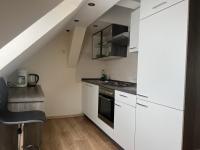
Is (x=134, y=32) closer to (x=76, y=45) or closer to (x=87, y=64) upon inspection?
(x=76, y=45)

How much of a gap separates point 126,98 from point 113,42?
4.88 ft

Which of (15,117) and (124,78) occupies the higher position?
(124,78)

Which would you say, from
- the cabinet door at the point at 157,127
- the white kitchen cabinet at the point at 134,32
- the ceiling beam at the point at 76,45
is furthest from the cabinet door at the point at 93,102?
the cabinet door at the point at 157,127

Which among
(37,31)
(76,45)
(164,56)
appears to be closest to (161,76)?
(164,56)

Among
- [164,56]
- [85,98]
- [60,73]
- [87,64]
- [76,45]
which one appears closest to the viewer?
[164,56]

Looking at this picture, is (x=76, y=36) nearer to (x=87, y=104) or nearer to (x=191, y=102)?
(x=87, y=104)

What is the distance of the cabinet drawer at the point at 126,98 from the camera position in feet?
7.12

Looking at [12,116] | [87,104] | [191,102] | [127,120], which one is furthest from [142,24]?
[87,104]

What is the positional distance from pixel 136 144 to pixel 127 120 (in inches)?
12.8

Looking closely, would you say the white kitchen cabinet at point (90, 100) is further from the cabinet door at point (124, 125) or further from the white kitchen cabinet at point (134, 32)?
the white kitchen cabinet at point (134, 32)

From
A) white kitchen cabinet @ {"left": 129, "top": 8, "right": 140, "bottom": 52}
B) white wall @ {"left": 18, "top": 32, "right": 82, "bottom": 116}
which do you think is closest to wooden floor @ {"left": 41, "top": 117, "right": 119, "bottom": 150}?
white wall @ {"left": 18, "top": 32, "right": 82, "bottom": 116}

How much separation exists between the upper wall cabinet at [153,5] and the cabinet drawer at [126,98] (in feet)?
3.29

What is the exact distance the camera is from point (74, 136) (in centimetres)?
308

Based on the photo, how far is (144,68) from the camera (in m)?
1.98
